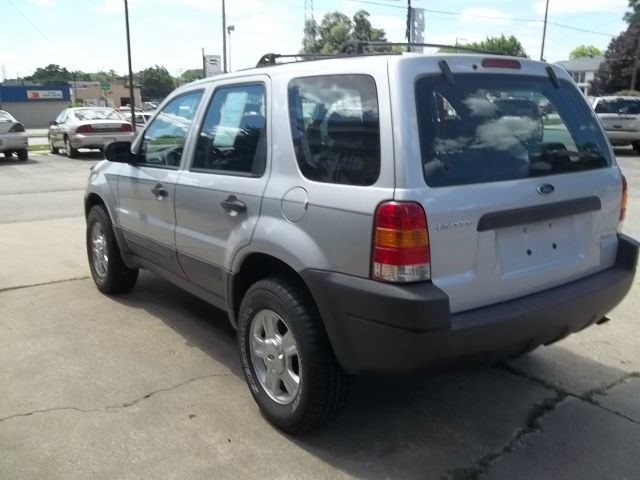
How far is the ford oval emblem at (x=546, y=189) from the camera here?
9.45 ft

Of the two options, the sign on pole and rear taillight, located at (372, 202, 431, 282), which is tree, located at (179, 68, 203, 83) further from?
rear taillight, located at (372, 202, 431, 282)

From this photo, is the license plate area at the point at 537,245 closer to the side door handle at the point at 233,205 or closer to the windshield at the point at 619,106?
the side door handle at the point at 233,205

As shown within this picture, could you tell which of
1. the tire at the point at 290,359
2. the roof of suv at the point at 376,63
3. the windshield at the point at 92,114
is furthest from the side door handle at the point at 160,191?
the windshield at the point at 92,114

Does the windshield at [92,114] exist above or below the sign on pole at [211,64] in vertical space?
below

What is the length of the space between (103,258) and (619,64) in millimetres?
57705

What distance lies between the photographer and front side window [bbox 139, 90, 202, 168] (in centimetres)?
403

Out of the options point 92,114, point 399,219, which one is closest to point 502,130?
point 399,219

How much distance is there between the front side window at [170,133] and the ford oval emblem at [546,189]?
218 centimetres

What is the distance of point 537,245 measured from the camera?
2.90 metres

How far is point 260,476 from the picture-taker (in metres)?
2.79

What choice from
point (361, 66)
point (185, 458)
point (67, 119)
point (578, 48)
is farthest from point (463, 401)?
point (578, 48)

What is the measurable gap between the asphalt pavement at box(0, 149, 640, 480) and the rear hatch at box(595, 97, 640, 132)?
15.0m

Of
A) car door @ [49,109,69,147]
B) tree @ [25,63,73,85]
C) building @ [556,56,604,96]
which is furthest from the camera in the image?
tree @ [25,63,73,85]

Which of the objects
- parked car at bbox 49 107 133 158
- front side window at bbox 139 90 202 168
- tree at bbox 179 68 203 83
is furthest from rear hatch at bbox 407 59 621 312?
→ tree at bbox 179 68 203 83
